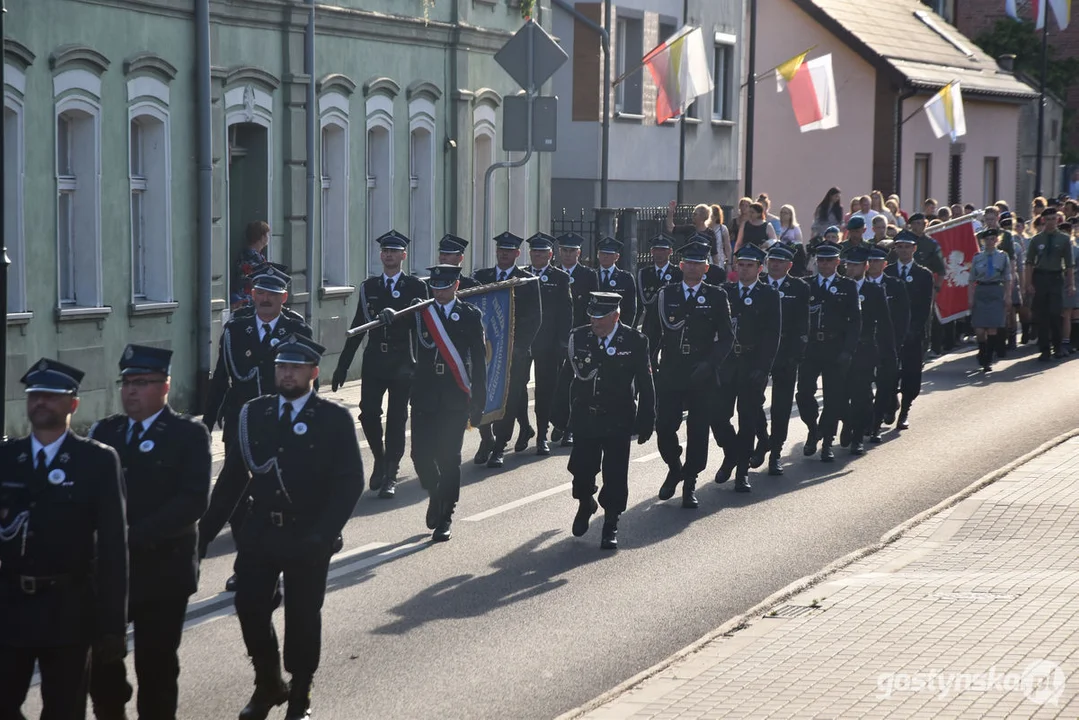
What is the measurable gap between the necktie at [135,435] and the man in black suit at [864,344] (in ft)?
31.8

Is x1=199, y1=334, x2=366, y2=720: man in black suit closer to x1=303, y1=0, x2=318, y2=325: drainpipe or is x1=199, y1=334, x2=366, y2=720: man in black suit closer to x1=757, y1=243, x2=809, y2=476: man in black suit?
x1=757, y1=243, x2=809, y2=476: man in black suit

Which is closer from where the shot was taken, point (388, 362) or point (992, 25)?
point (388, 362)

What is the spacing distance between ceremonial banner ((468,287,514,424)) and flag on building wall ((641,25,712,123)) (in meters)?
13.4

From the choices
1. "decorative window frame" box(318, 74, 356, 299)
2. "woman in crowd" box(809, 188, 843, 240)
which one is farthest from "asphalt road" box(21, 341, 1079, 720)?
"woman in crowd" box(809, 188, 843, 240)

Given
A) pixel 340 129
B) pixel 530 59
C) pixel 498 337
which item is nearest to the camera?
pixel 498 337

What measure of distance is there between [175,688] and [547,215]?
67.3ft

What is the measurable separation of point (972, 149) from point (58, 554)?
44067 millimetres

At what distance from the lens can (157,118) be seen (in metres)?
17.4

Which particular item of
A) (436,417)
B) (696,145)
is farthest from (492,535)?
(696,145)

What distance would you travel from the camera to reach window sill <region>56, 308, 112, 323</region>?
1605 cm

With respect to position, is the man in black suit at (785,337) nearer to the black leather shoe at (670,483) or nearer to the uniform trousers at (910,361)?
the black leather shoe at (670,483)

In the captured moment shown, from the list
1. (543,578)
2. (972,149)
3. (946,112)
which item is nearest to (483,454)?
(543,578)

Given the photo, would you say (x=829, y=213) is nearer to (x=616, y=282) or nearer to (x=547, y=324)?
(x=616, y=282)

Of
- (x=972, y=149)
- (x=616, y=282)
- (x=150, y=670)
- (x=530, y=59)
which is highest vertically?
(x=530, y=59)
